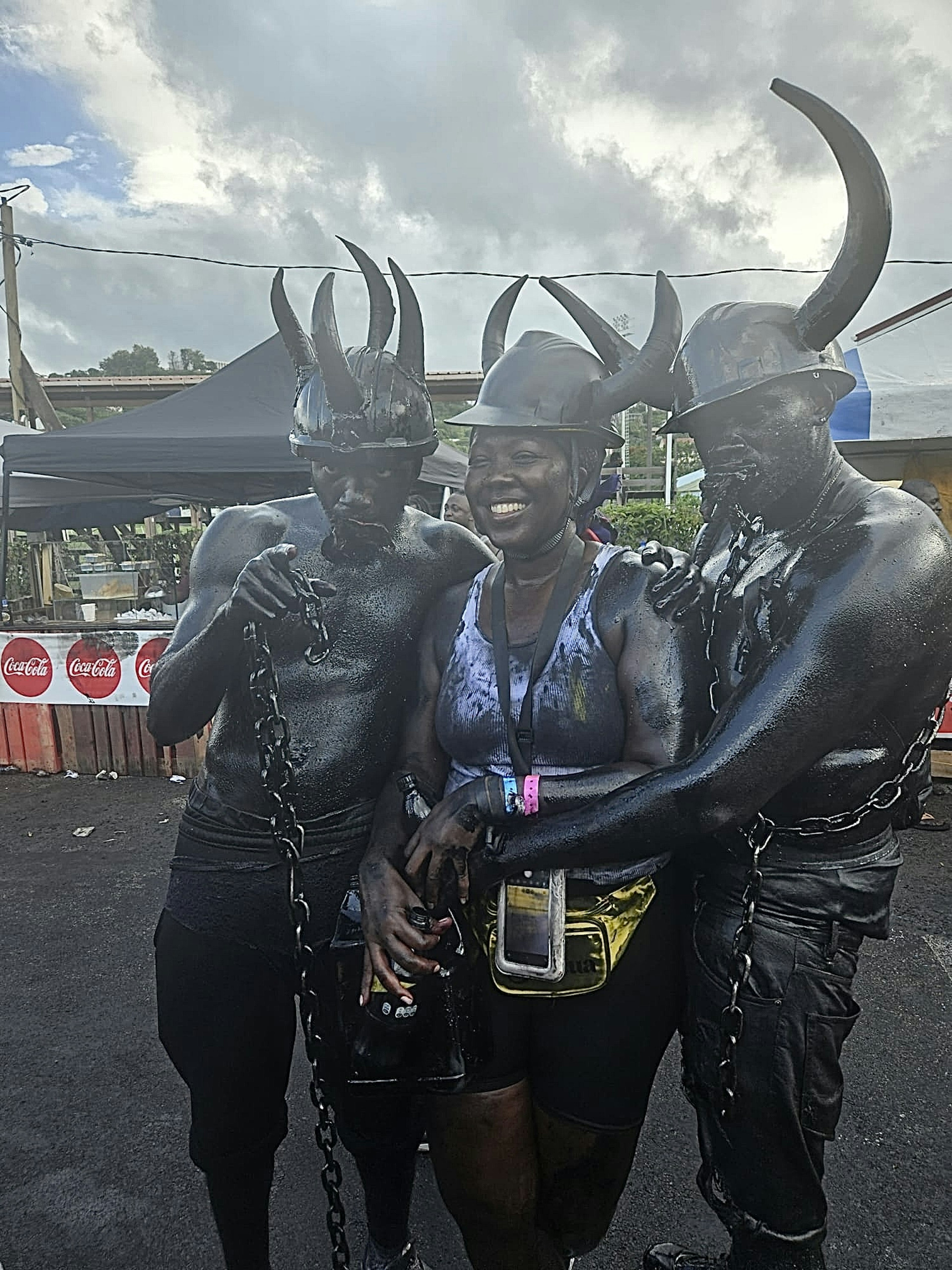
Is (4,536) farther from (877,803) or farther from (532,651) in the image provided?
(877,803)

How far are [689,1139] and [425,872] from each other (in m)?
2.02

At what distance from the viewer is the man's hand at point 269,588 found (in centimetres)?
186

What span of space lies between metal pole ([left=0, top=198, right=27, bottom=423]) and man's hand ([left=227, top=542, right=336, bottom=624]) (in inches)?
646

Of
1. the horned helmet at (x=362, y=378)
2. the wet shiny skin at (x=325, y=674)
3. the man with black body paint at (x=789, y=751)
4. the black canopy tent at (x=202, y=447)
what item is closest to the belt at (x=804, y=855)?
the man with black body paint at (x=789, y=751)

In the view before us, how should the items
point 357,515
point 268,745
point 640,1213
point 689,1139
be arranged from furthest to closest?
point 689,1139 → point 640,1213 → point 357,515 → point 268,745

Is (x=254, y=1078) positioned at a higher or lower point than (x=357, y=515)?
lower

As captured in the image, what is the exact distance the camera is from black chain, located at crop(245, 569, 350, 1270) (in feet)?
6.24

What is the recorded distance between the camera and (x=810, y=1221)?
1.93 metres

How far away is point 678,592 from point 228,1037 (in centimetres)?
162

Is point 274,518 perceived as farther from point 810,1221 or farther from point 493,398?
point 810,1221

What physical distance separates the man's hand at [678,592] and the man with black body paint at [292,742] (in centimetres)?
67

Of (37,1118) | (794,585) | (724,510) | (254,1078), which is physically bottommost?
(37,1118)

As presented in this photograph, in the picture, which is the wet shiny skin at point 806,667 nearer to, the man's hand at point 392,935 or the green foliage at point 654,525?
the man's hand at point 392,935

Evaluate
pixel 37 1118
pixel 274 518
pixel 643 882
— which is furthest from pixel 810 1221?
pixel 37 1118
